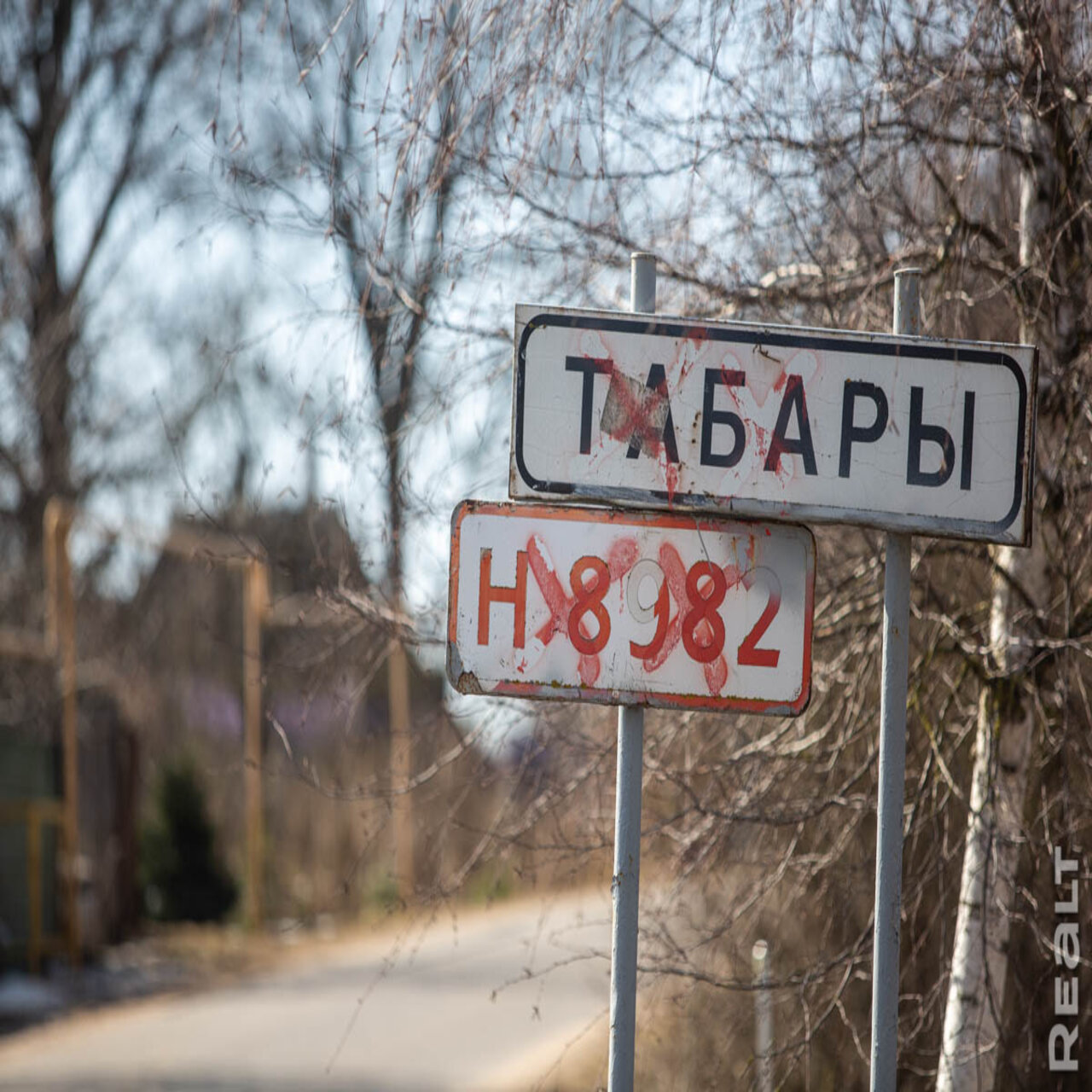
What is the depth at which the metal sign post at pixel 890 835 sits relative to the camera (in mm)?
2598

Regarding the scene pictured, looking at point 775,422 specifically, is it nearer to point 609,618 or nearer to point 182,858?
point 609,618

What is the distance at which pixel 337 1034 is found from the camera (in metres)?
9.58

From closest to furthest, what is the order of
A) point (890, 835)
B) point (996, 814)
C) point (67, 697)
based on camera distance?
Answer: point (890, 835) → point (996, 814) → point (67, 697)

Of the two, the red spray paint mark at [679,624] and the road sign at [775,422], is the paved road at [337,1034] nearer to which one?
the red spray paint mark at [679,624]

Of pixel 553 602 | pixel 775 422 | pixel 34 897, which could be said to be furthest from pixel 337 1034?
pixel 775 422

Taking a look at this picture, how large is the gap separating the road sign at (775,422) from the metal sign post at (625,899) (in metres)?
0.47

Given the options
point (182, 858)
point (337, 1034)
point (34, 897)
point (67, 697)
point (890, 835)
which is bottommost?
point (337, 1034)

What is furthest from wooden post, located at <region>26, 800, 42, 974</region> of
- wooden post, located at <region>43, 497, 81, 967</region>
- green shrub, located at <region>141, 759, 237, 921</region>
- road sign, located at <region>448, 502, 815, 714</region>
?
road sign, located at <region>448, 502, 815, 714</region>

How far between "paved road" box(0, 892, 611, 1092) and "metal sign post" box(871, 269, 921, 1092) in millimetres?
3047

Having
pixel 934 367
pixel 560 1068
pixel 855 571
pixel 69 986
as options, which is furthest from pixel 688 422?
pixel 69 986

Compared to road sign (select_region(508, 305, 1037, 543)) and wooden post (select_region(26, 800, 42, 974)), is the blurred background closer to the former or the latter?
road sign (select_region(508, 305, 1037, 543))

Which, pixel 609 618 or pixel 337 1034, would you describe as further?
pixel 337 1034

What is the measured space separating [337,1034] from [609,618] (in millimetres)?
7753

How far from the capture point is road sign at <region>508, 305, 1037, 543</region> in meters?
2.69
